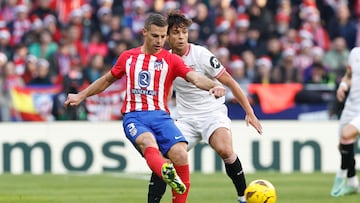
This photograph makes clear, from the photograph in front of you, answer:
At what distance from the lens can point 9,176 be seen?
Answer: 18.6 m

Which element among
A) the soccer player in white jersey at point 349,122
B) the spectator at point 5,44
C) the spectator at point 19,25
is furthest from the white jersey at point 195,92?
the spectator at point 19,25

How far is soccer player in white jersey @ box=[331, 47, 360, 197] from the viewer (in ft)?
46.2

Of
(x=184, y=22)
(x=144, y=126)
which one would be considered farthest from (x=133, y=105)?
(x=184, y=22)

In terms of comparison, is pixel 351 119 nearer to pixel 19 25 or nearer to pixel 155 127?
pixel 155 127

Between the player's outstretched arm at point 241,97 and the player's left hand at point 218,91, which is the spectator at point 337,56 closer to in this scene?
the player's outstretched arm at point 241,97

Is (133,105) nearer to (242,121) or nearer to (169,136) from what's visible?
(169,136)

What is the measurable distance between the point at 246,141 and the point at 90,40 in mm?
5291

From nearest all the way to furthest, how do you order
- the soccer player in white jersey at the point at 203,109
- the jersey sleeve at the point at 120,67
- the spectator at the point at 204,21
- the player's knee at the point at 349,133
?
1. the jersey sleeve at the point at 120,67
2. the soccer player in white jersey at the point at 203,109
3. the player's knee at the point at 349,133
4. the spectator at the point at 204,21

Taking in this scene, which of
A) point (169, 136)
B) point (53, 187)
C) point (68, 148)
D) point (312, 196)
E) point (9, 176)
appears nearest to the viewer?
point (169, 136)

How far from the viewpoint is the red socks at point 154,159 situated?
33.2 feet

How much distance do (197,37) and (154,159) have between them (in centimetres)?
1337

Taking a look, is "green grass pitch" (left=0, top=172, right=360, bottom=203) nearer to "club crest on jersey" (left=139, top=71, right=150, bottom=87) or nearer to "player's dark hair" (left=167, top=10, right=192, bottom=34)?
"player's dark hair" (left=167, top=10, right=192, bottom=34)

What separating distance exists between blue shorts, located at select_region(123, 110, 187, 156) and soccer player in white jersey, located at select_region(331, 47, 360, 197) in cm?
403

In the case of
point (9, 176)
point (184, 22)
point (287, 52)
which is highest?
point (184, 22)
